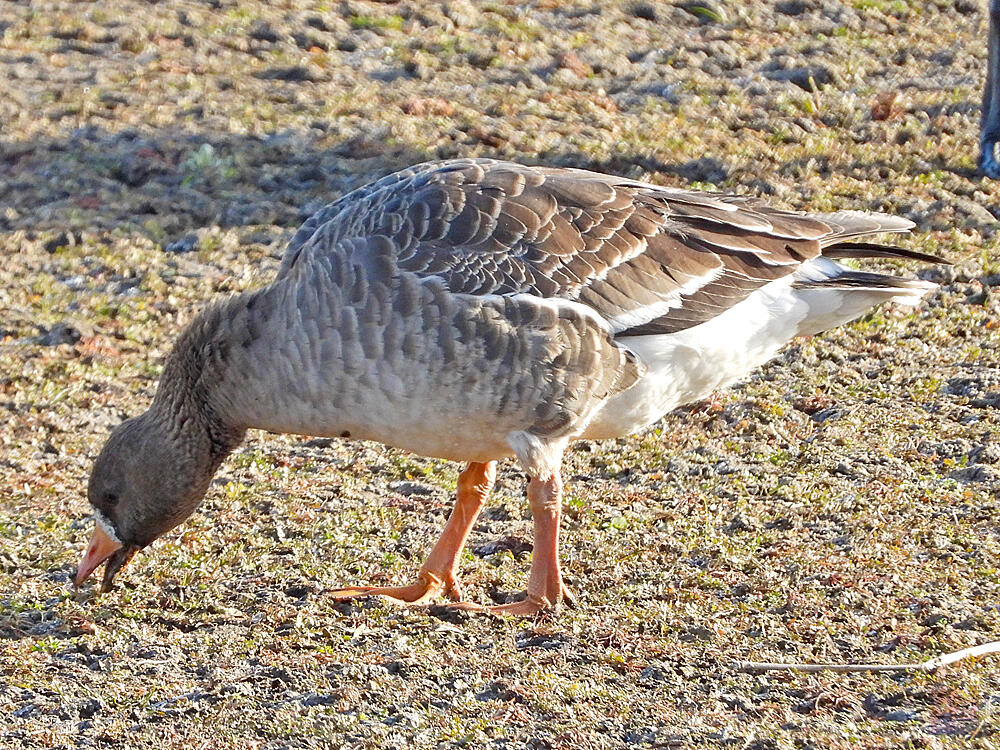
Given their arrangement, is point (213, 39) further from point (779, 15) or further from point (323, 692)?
point (323, 692)

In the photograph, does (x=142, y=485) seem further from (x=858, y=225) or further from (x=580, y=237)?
(x=858, y=225)

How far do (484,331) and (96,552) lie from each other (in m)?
1.71

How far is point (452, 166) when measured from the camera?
559 centimetres

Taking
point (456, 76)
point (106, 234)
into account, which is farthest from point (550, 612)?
point (456, 76)

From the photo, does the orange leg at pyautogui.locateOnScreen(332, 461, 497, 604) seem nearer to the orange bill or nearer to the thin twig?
the orange bill

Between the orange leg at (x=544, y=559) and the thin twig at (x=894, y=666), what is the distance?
2.84 feet

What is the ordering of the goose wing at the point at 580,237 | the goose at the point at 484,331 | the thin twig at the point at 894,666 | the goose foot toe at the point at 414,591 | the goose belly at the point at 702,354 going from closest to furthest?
the thin twig at the point at 894,666 → the goose at the point at 484,331 → the goose wing at the point at 580,237 → the goose foot toe at the point at 414,591 → the goose belly at the point at 702,354

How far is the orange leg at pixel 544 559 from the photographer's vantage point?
5121mm

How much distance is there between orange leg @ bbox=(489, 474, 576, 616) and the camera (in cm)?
512

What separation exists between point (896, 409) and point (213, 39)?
21.6ft

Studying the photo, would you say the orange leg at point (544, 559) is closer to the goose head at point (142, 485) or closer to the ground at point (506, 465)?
the ground at point (506, 465)

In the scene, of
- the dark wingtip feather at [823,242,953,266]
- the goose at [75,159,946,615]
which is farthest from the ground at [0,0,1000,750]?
the dark wingtip feather at [823,242,953,266]

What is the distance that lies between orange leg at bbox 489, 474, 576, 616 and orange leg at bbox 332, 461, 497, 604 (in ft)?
0.86

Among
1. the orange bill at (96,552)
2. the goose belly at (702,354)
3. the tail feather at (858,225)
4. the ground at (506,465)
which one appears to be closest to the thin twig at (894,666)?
the ground at (506,465)
